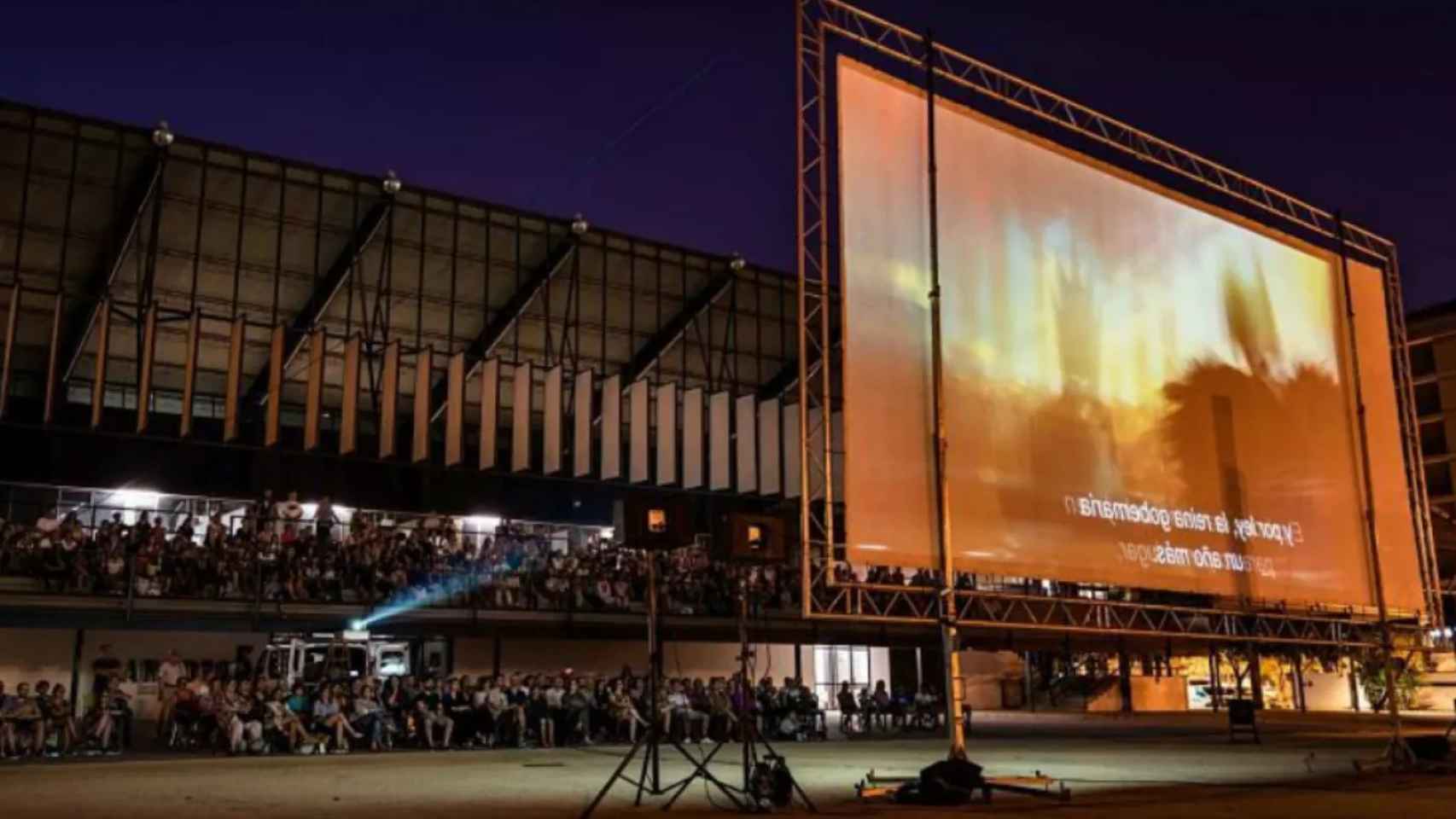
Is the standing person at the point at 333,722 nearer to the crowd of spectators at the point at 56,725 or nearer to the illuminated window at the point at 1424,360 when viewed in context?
the crowd of spectators at the point at 56,725

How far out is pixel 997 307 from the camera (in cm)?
1268

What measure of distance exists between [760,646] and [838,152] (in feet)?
69.2

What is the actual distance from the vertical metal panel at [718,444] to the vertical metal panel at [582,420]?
3.20m

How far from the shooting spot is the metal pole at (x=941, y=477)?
1085 cm

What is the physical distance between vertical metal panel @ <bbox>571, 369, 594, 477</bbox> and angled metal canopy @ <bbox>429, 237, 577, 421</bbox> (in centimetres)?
230

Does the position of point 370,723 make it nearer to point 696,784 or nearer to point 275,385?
point 275,385

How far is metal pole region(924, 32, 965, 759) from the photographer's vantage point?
1085 cm

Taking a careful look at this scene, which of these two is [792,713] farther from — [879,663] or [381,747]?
[879,663]

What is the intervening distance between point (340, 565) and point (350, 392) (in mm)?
4548

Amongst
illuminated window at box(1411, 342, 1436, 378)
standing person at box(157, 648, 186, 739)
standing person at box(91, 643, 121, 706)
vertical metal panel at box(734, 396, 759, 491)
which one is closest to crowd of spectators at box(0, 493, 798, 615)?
standing person at box(157, 648, 186, 739)

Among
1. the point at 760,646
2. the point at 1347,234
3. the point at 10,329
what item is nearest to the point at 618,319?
the point at 760,646

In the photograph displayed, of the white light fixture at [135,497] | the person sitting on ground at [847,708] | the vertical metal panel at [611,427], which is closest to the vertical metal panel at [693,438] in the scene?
the vertical metal panel at [611,427]

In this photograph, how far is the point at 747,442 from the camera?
1198 inches

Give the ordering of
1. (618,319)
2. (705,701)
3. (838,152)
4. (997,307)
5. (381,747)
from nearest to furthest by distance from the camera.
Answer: (838,152) → (997,307) → (381,747) → (705,701) → (618,319)
